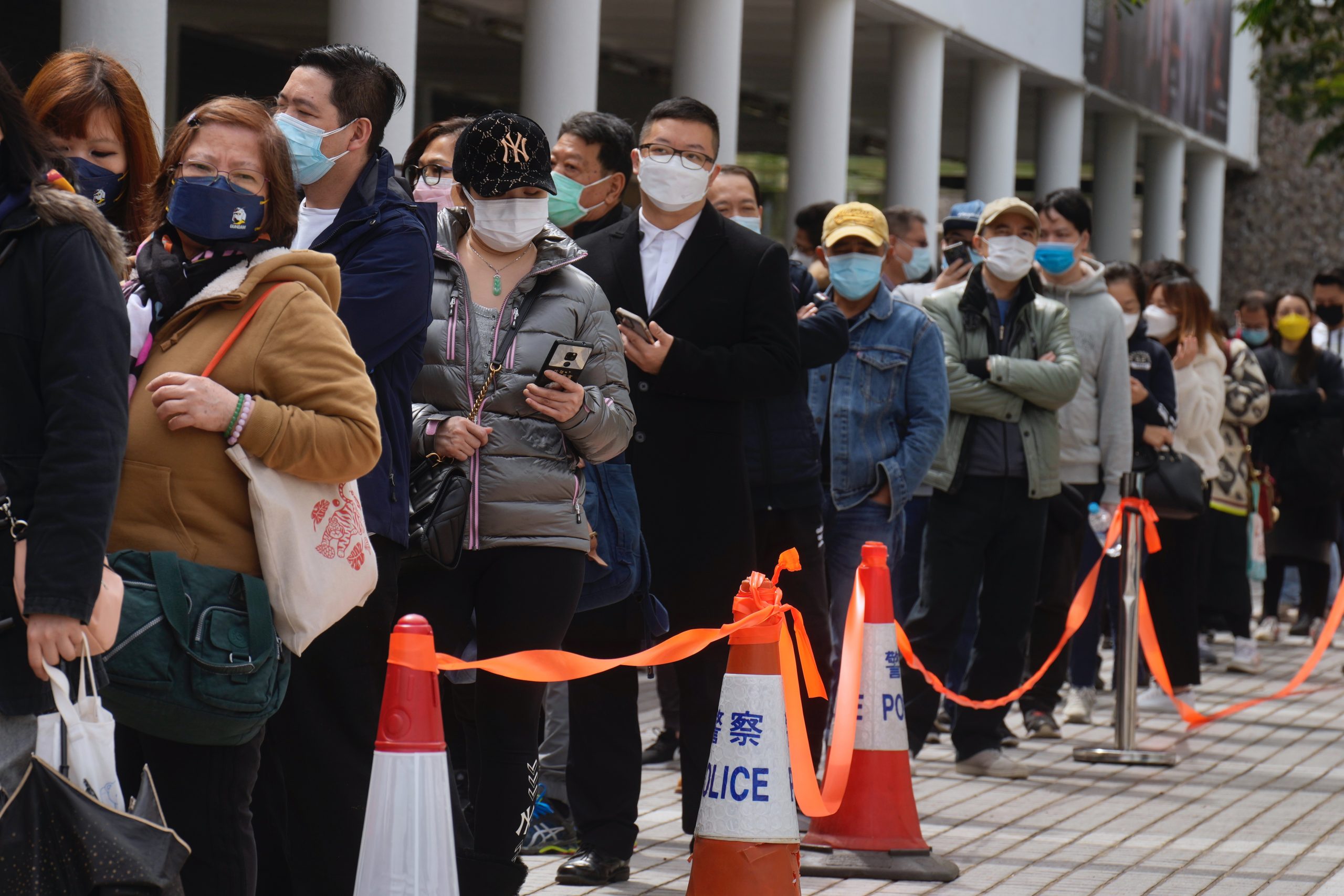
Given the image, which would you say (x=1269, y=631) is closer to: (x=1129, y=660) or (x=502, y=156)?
(x=1129, y=660)

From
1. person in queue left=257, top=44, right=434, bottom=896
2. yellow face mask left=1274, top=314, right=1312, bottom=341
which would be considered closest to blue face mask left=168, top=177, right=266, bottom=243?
person in queue left=257, top=44, right=434, bottom=896

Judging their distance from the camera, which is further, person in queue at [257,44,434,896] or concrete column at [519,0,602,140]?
concrete column at [519,0,602,140]

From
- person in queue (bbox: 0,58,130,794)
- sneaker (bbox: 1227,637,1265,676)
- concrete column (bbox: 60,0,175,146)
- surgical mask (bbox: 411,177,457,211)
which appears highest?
concrete column (bbox: 60,0,175,146)

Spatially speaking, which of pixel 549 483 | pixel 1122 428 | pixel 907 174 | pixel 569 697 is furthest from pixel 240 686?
pixel 907 174

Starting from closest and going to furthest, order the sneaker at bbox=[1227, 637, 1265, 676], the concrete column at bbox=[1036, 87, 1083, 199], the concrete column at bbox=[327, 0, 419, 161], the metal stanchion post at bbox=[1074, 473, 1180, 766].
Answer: the metal stanchion post at bbox=[1074, 473, 1180, 766], the concrete column at bbox=[327, 0, 419, 161], the sneaker at bbox=[1227, 637, 1265, 676], the concrete column at bbox=[1036, 87, 1083, 199]

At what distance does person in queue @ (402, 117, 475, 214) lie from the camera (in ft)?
18.6

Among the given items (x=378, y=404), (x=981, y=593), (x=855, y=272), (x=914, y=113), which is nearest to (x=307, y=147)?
(x=378, y=404)

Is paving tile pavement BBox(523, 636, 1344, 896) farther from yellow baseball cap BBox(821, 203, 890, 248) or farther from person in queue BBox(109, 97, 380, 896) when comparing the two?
yellow baseball cap BBox(821, 203, 890, 248)

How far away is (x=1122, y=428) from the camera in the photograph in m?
Result: 8.07

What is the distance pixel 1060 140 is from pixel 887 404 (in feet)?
48.9

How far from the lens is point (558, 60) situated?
12.3 metres

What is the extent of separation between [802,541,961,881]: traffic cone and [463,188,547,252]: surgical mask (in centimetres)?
162

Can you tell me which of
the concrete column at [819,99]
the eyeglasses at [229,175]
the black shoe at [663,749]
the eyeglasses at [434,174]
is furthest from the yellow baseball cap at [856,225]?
the concrete column at [819,99]

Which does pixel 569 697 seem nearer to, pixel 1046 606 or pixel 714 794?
pixel 714 794
